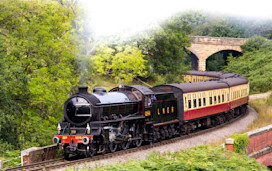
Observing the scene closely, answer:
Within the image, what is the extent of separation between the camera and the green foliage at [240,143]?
50.4 feet

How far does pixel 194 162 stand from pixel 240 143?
4.89 metres

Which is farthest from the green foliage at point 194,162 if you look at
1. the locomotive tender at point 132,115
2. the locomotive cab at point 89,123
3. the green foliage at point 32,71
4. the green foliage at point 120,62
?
the green foliage at point 120,62

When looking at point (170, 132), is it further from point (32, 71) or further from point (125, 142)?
point (32, 71)

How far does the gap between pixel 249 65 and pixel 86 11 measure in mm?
39695

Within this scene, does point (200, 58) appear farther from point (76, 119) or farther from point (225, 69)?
point (76, 119)

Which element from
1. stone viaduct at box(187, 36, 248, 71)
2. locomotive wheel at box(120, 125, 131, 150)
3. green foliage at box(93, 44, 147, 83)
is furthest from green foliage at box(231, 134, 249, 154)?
stone viaduct at box(187, 36, 248, 71)

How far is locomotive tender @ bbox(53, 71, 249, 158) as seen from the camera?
583 inches

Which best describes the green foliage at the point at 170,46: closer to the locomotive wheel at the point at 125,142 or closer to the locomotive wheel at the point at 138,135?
the locomotive wheel at the point at 138,135

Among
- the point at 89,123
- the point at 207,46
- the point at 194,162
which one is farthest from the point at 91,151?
the point at 207,46

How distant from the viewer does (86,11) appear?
27531mm

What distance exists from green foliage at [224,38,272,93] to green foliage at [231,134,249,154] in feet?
118

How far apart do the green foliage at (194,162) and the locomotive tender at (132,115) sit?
2.86 m

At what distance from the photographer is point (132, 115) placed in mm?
17172

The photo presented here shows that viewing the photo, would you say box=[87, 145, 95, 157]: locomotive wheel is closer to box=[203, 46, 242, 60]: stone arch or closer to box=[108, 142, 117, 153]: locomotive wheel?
box=[108, 142, 117, 153]: locomotive wheel
